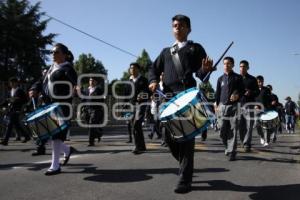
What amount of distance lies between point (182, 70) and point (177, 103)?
64 cm

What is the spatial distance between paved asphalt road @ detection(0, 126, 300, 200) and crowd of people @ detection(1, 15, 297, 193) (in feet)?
1.12

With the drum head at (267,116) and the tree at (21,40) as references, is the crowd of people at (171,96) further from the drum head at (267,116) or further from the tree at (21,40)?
the tree at (21,40)

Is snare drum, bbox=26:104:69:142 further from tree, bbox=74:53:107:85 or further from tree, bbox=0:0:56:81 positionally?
tree, bbox=74:53:107:85

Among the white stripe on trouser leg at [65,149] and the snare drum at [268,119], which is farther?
the snare drum at [268,119]

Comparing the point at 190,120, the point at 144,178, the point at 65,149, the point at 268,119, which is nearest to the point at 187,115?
the point at 190,120

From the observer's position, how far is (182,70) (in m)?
5.32

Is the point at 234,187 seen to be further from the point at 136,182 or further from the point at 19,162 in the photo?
the point at 19,162

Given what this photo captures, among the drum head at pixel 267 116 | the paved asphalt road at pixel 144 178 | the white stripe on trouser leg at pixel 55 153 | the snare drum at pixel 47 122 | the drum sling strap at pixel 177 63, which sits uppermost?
the drum sling strap at pixel 177 63

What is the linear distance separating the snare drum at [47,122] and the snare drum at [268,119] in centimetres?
631

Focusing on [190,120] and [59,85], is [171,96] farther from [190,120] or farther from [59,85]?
[59,85]

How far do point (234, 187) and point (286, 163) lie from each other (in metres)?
2.74

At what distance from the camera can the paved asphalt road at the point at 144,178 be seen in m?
4.97

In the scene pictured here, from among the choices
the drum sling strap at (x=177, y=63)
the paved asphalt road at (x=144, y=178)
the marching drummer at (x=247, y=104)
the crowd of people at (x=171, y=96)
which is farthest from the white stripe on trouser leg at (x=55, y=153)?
the marching drummer at (x=247, y=104)

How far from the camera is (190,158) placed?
513 centimetres
